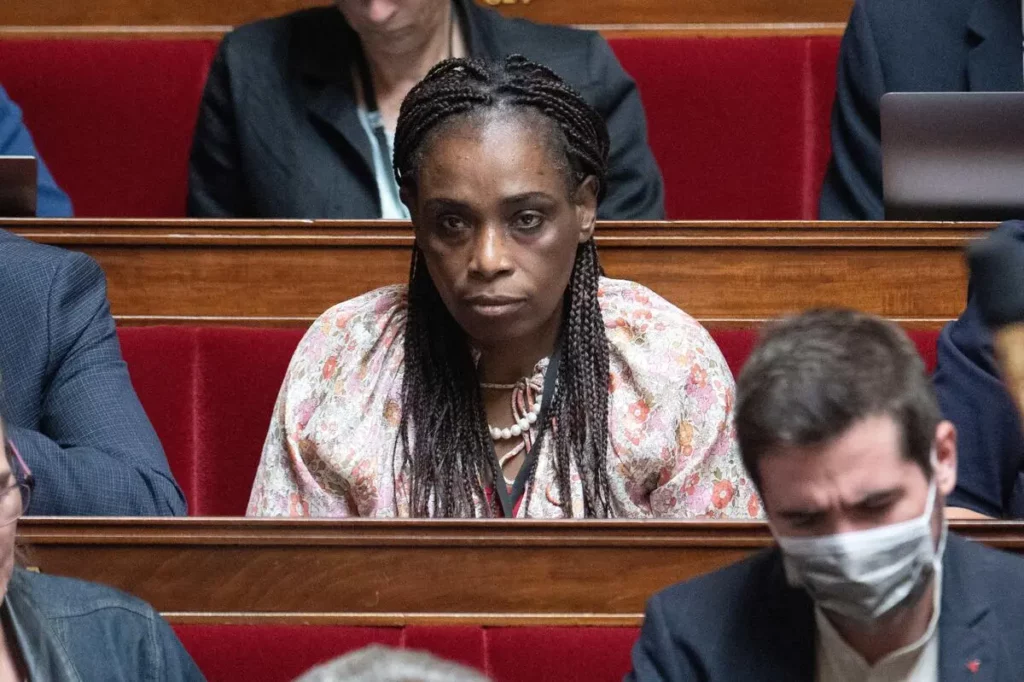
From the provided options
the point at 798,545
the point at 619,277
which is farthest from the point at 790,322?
the point at 619,277

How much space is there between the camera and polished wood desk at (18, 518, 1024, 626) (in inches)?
34.6

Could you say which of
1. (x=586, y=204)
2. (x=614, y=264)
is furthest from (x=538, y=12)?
(x=586, y=204)

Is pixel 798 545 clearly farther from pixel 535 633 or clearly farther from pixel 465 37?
pixel 465 37

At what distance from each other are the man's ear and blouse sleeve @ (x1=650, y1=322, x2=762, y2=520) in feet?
0.98

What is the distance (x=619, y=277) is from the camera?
118 centimetres

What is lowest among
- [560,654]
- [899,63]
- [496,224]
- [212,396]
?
[560,654]

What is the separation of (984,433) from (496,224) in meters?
0.29

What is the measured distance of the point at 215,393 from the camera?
1153mm

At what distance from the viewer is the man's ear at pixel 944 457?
68 cm

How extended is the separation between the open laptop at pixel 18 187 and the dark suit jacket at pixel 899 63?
1.97ft

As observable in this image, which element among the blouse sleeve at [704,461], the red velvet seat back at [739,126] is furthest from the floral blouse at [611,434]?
the red velvet seat back at [739,126]

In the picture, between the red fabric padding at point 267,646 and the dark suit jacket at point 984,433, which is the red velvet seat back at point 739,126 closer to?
the dark suit jacket at point 984,433

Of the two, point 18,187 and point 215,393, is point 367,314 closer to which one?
point 215,393

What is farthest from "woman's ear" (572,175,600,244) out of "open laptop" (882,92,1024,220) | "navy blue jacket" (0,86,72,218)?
"navy blue jacket" (0,86,72,218)
